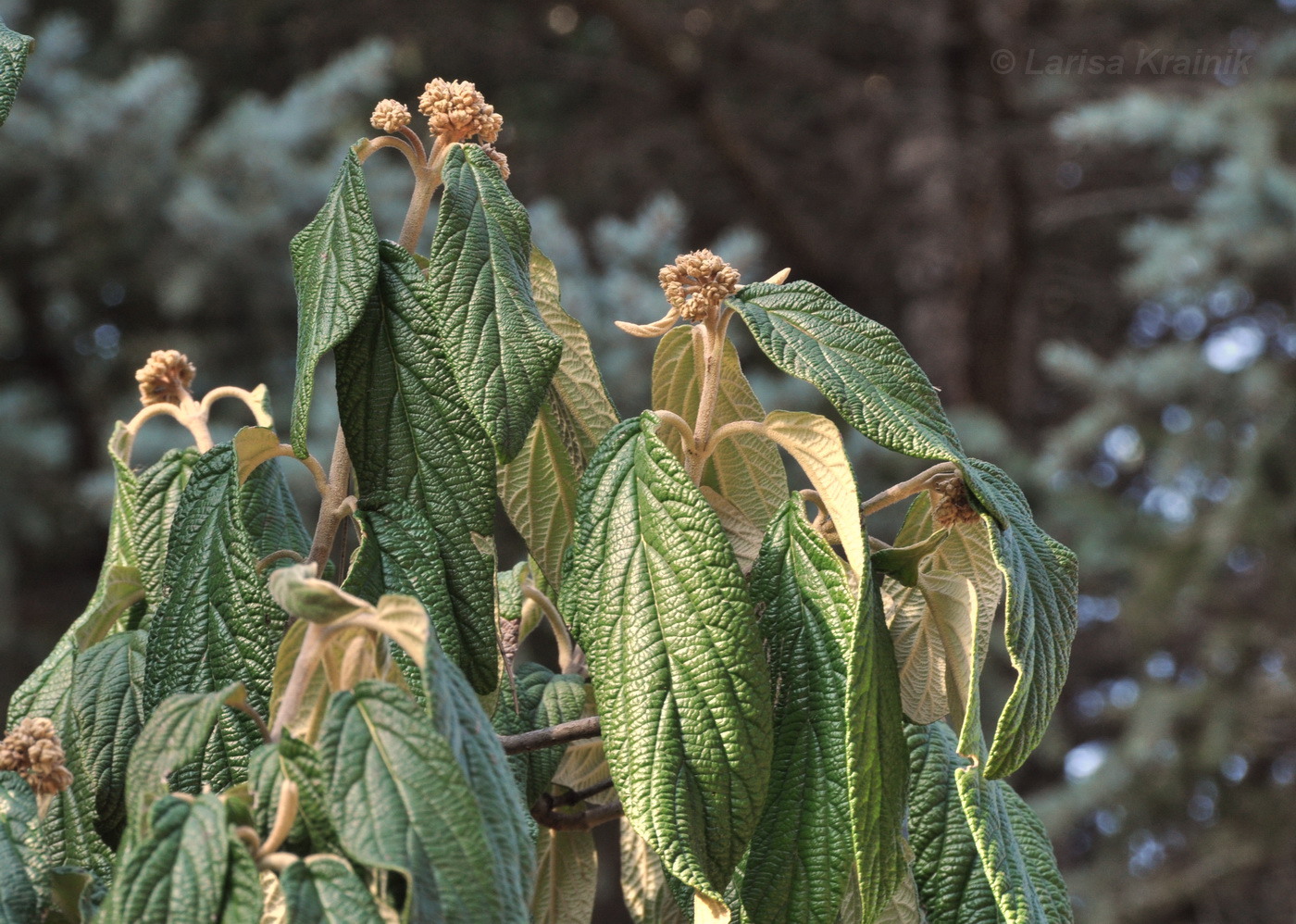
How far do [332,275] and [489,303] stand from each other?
6 cm

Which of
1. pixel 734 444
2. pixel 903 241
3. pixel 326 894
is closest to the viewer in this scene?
pixel 326 894

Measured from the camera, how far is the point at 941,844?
503 mm

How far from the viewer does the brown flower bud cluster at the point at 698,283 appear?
0.50m

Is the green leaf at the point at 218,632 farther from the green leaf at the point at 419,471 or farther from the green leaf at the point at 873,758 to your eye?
the green leaf at the point at 873,758

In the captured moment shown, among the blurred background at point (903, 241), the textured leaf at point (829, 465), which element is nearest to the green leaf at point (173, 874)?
the textured leaf at point (829, 465)

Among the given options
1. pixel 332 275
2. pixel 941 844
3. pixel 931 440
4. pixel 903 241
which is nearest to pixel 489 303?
pixel 332 275

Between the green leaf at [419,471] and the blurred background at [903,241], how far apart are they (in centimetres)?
200

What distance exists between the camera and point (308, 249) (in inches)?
19.2

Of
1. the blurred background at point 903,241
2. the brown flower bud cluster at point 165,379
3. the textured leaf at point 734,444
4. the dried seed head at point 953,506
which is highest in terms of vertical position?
the blurred background at point 903,241

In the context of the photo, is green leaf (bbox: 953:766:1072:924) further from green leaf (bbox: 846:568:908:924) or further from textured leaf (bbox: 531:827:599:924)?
textured leaf (bbox: 531:827:599:924)

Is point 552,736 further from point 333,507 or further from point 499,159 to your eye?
point 499,159

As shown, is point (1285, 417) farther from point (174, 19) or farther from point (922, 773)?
point (174, 19)

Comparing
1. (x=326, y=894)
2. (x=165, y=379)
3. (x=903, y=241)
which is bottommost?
(x=326, y=894)

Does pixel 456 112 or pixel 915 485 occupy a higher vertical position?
pixel 456 112
